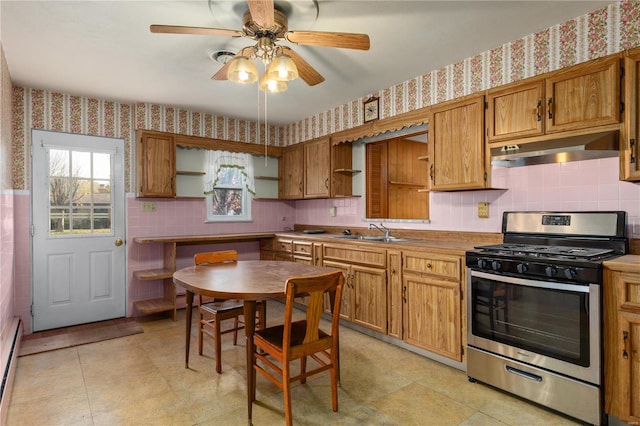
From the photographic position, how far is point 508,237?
2.91 meters

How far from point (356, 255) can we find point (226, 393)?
170 cm

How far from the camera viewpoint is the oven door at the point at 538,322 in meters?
2.03

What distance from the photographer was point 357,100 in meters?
4.09

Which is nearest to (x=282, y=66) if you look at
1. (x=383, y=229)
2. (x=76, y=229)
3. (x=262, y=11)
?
(x=262, y=11)

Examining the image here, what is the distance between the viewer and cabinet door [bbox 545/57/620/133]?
7.29 feet

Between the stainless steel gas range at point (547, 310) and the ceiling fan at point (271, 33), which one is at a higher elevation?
the ceiling fan at point (271, 33)

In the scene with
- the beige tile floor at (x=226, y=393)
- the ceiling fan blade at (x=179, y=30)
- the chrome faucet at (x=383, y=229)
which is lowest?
the beige tile floor at (x=226, y=393)

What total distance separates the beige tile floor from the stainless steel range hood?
1685 millimetres

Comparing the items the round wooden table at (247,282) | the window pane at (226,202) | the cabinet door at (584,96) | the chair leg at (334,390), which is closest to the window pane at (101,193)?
the window pane at (226,202)

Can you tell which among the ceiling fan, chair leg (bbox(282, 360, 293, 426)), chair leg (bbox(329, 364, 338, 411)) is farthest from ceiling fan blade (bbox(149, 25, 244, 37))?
chair leg (bbox(329, 364, 338, 411))

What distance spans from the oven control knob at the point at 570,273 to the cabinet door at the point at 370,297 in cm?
144

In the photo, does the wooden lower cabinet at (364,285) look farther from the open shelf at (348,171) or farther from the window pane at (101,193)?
the window pane at (101,193)

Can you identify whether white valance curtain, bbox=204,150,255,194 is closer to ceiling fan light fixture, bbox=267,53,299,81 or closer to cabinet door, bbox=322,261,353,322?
cabinet door, bbox=322,261,353,322

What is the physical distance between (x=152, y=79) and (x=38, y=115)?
4.41ft
